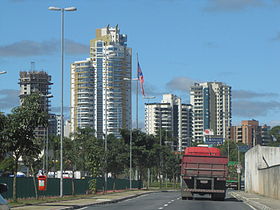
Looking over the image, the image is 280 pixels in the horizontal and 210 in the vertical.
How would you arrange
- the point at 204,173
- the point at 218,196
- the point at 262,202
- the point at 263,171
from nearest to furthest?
the point at 262,202, the point at 204,173, the point at 218,196, the point at 263,171

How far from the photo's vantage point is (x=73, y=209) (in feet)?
110

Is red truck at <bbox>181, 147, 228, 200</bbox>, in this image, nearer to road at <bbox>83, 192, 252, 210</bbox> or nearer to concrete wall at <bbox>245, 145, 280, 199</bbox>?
road at <bbox>83, 192, 252, 210</bbox>

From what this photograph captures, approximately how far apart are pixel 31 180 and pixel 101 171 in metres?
22.5

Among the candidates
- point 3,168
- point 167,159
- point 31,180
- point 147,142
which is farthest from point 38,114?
point 167,159

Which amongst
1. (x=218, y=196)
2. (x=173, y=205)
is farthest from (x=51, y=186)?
(x=173, y=205)

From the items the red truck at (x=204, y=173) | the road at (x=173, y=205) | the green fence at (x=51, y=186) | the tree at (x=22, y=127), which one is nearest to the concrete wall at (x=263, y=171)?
the red truck at (x=204, y=173)

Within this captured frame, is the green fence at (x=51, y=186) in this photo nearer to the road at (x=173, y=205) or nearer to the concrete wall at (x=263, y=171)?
the road at (x=173, y=205)

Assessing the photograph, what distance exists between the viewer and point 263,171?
5906cm

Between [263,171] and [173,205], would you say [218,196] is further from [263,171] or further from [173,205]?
[263,171]

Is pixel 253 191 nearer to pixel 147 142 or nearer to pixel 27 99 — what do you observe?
pixel 147 142

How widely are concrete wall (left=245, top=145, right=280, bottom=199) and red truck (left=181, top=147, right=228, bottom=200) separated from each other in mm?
4609

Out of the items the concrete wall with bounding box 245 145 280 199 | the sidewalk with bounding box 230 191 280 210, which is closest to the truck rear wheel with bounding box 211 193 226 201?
the sidewalk with bounding box 230 191 280 210

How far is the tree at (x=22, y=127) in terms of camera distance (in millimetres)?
37219

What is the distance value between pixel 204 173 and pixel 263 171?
16.3 m
